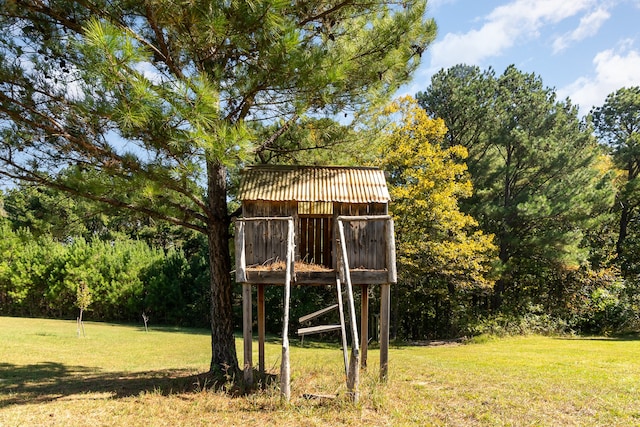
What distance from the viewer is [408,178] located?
17625 millimetres

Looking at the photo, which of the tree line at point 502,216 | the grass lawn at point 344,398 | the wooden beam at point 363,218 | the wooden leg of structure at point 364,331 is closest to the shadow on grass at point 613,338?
the tree line at point 502,216

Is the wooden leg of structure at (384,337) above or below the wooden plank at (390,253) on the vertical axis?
below

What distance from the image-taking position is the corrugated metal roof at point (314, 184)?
7.44m

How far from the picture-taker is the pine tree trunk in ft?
25.7

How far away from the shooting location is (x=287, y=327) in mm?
6035

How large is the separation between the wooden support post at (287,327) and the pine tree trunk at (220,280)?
163cm

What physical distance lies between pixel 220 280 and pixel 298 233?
1647mm

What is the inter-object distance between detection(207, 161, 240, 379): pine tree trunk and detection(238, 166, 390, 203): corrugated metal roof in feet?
2.13

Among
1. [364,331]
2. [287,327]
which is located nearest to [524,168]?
[364,331]

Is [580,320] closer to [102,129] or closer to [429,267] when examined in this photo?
[429,267]

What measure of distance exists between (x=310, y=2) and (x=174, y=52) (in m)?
2.39

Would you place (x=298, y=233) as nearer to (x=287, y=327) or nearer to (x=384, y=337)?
(x=287, y=327)

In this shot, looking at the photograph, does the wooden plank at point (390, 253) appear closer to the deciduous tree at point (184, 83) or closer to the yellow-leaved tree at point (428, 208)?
the deciduous tree at point (184, 83)

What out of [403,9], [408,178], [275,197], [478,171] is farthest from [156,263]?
[403,9]
